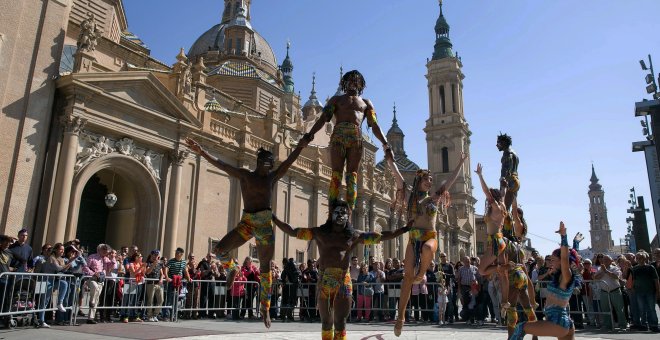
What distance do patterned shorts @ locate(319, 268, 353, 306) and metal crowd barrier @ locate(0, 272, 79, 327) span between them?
6.33 meters

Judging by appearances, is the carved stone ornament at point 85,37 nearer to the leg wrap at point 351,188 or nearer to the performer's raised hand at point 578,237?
the leg wrap at point 351,188

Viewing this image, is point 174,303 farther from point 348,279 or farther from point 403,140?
point 403,140

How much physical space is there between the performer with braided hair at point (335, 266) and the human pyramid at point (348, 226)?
0.03ft

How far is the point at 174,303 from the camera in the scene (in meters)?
12.9

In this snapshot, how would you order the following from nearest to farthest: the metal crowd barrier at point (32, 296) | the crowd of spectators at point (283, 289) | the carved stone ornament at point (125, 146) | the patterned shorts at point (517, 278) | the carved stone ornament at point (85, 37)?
the patterned shorts at point (517, 278)
the metal crowd barrier at point (32, 296)
the crowd of spectators at point (283, 289)
the carved stone ornament at point (85, 37)
the carved stone ornament at point (125, 146)

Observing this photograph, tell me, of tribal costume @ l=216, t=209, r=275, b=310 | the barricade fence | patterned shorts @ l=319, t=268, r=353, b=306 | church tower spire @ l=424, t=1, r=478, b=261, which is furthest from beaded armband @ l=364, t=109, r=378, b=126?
church tower spire @ l=424, t=1, r=478, b=261

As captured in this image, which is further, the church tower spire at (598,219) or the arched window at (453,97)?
the church tower spire at (598,219)

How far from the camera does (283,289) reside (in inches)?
612

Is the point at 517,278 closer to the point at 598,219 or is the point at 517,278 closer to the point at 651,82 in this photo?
the point at 651,82

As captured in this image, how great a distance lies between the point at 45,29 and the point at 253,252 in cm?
1429

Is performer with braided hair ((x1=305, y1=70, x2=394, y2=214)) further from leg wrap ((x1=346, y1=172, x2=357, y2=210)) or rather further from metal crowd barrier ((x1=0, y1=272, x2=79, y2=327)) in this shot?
metal crowd barrier ((x1=0, y1=272, x2=79, y2=327))

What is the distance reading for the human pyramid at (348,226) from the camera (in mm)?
6012

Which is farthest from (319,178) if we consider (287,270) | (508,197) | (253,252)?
(508,197)

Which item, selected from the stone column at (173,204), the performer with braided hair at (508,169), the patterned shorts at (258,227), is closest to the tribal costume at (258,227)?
the patterned shorts at (258,227)
